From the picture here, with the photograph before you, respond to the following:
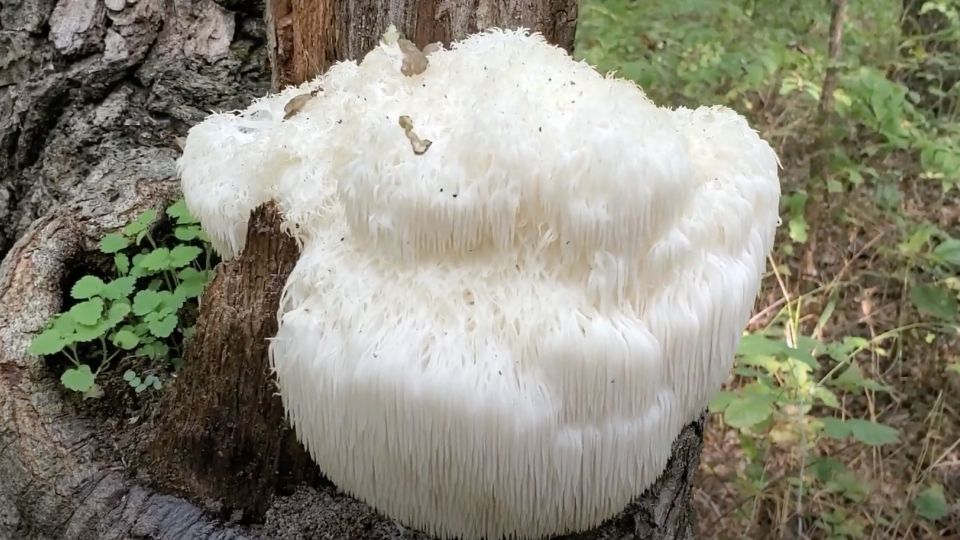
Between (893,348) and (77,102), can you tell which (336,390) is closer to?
(77,102)

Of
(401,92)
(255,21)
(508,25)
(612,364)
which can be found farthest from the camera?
(255,21)

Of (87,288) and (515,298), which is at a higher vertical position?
(515,298)

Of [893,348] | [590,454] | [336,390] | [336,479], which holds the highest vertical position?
[336,390]

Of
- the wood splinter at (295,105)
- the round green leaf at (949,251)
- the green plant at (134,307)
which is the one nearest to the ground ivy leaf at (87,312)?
the green plant at (134,307)

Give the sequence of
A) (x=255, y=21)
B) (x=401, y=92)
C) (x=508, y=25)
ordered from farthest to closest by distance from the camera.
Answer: (x=255, y=21)
(x=508, y=25)
(x=401, y=92)

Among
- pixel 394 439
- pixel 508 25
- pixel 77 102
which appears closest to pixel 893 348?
pixel 508 25

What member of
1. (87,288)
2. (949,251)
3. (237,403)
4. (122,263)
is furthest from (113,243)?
(949,251)

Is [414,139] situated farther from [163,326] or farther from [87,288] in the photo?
[87,288]
